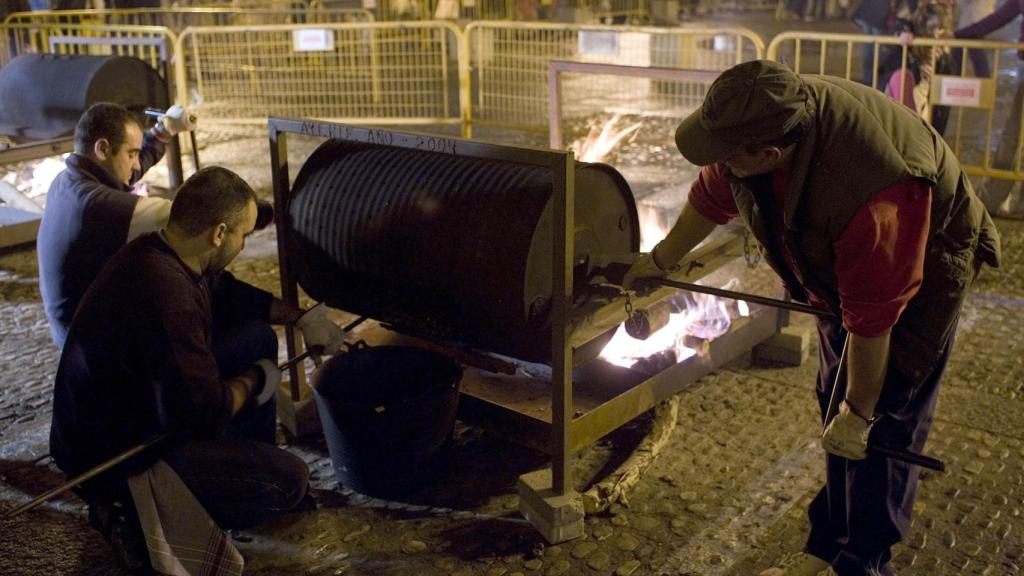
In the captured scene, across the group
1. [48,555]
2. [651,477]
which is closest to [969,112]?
[651,477]

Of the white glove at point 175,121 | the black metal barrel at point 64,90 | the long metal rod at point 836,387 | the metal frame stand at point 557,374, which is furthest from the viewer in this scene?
the black metal barrel at point 64,90

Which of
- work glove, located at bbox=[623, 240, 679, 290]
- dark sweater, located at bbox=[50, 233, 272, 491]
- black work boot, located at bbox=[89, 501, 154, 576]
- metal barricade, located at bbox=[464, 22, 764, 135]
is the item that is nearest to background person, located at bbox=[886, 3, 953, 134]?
metal barricade, located at bbox=[464, 22, 764, 135]

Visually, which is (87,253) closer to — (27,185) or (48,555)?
(48,555)

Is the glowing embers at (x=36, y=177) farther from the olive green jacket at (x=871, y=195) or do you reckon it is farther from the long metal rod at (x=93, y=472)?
the olive green jacket at (x=871, y=195)

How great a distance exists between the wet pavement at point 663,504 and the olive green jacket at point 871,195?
44.1 inches

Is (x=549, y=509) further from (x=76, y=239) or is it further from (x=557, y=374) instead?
(x=76, y=239)

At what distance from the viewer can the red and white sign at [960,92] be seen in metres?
7.52

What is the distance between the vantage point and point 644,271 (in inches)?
148

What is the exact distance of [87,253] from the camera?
4293mm

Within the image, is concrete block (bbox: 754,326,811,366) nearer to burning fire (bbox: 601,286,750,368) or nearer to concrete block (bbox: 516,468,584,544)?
burning fire (bbox: 601,286,750,368)

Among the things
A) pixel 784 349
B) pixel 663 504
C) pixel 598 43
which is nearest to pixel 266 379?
pixel 663 504

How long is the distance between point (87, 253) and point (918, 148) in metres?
3.34

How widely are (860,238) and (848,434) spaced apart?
62 centimetres

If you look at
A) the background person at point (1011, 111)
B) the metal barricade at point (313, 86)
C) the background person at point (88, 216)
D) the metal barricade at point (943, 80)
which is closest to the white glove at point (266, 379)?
the background person at point (88, 216)
